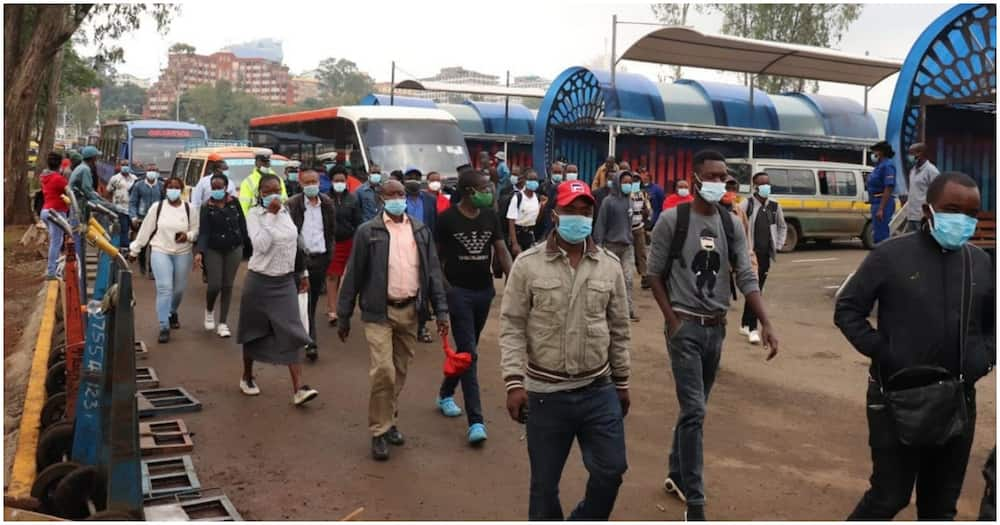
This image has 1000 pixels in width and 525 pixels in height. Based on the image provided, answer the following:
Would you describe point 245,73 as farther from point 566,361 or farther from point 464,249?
point 566,361

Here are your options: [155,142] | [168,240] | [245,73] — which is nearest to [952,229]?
[168,240]

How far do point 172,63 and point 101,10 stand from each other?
5453 inches

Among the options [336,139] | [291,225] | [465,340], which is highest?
[336,139]

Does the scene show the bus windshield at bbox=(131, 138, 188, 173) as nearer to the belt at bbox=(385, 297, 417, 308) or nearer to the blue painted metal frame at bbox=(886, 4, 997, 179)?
the blue painted metal frame at bbox=(886, 4, 997, 179)

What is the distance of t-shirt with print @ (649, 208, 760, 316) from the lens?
4.89m

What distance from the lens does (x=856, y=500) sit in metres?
5.34

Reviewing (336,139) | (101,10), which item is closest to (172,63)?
(101,10)

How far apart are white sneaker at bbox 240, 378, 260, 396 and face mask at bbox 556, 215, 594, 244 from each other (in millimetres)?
4185

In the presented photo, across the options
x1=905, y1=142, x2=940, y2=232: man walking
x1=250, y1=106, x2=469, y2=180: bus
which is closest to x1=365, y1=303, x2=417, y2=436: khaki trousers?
x1=905, y1=142, x2=940, y2=232: man walking

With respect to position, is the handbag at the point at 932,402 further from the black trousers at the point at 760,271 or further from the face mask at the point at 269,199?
the black trousers at the point at 760,271

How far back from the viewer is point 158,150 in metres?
25.9

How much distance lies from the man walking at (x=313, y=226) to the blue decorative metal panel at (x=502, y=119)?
24.1 metres

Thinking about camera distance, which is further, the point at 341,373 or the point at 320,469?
the point at 341,373

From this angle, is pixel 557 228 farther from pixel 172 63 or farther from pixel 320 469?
pixel 172 63
